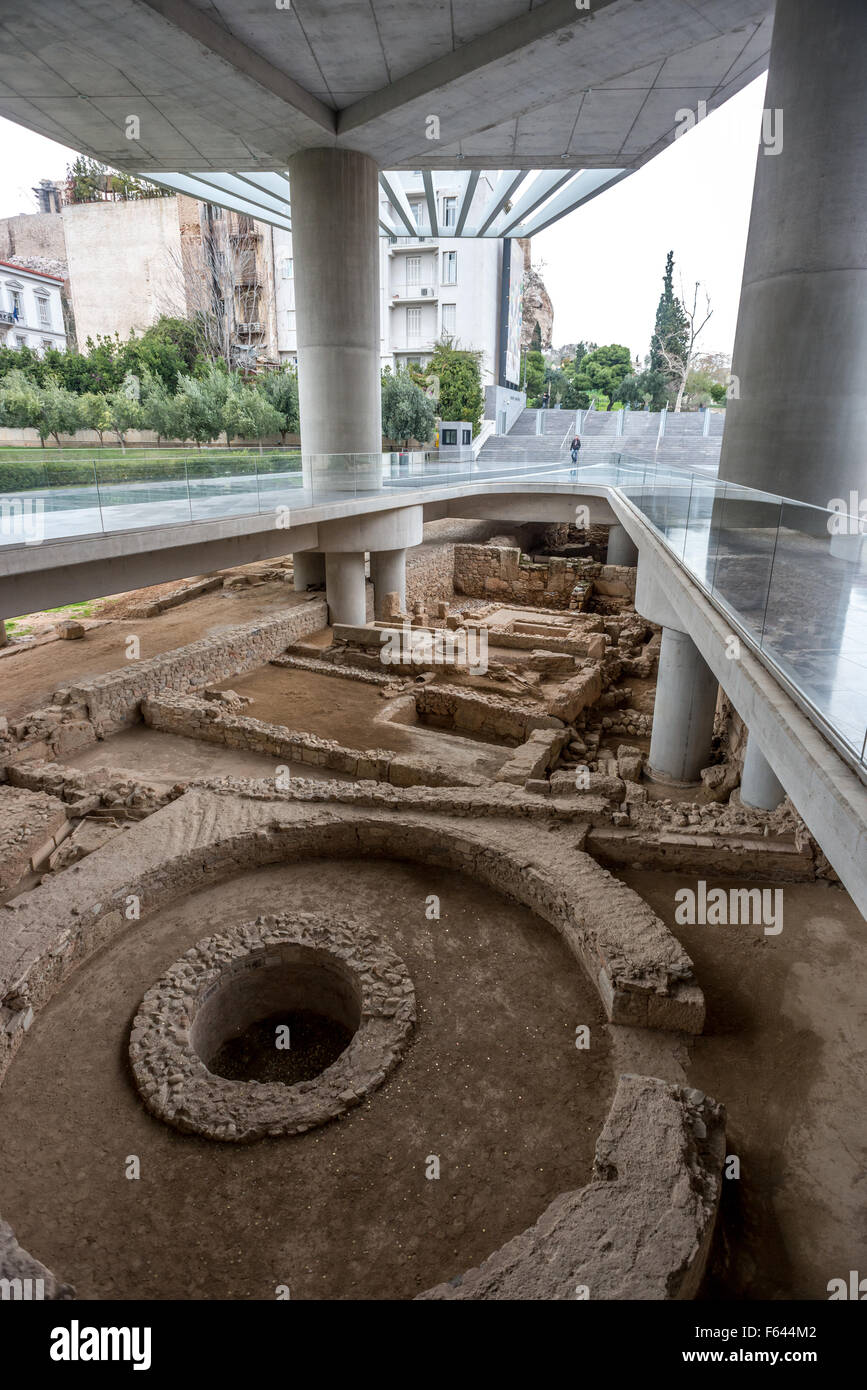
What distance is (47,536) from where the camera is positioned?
8375mm

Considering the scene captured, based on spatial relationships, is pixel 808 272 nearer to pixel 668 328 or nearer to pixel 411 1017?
pixel 411 1017

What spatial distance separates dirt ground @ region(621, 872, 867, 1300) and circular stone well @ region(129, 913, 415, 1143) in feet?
7.36

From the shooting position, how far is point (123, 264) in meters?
37.5

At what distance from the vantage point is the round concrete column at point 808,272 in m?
7.23

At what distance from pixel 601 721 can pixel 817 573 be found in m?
8.45

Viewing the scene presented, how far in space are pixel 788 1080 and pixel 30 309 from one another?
42.2 meters

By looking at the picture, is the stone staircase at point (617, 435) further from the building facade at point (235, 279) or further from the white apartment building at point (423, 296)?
the building facade at point (235, 279)

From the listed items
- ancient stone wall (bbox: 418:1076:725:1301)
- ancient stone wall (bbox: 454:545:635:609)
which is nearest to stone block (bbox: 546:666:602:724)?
ancient stone wall (bbox: 418:1076:725:1301)

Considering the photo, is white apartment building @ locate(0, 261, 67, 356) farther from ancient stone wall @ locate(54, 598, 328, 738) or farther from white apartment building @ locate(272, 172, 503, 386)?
ancient stone wall @ locate(54, 598, 328, 738)

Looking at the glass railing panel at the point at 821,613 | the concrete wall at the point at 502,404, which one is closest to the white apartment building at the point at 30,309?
the concrete wall at the point at 502,404

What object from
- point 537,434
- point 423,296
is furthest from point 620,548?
point 423,296

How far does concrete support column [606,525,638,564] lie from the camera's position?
24.2 m

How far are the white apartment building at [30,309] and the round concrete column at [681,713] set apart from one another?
34.3 metres
